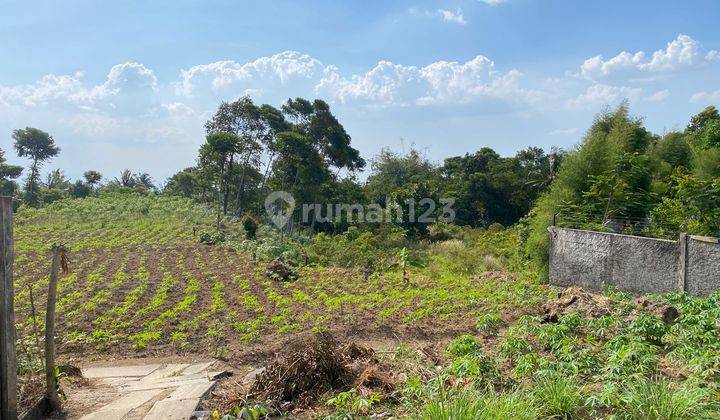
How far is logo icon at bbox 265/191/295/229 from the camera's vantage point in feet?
83.6

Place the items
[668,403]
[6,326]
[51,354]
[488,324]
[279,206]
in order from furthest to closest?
[279,206]
[488,324]
[51,354]
[6,326]
[668,403]

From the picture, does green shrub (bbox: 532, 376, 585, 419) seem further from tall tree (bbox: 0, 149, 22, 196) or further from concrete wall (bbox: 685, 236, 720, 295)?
tall tree (bbox: 0, 149, 22, 196)

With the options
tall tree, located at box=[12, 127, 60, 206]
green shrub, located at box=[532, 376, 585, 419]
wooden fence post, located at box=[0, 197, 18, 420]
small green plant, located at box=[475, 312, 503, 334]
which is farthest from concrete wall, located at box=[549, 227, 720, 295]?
tall tree, located at box=[12, 127, 60, 206]

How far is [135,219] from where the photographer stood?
26750mm

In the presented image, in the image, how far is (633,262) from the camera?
402 inches

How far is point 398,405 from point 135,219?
25.7 meters

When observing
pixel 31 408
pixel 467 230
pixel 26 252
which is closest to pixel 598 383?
pixel 31 408

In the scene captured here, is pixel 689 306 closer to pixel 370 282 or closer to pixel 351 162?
pixel 370 282

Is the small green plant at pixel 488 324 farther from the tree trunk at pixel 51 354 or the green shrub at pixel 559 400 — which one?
the tree trunk at pixel 51 354

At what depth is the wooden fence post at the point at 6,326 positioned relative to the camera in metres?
3.63

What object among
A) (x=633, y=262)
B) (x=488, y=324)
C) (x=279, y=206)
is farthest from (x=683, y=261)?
(x=279, y=206)

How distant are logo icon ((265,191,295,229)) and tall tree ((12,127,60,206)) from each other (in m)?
18.2

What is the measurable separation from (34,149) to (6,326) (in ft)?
128

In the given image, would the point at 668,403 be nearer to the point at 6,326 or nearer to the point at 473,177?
the point at 6,326
